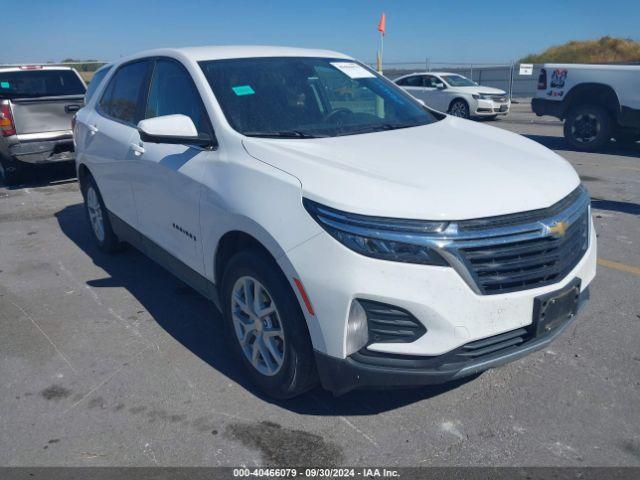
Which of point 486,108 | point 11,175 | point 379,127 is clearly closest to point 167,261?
point 379,127

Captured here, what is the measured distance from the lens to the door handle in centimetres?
422

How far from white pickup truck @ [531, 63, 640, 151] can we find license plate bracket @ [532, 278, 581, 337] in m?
8.48

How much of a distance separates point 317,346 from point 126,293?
2601mm

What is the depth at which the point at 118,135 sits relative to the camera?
4.71 metres

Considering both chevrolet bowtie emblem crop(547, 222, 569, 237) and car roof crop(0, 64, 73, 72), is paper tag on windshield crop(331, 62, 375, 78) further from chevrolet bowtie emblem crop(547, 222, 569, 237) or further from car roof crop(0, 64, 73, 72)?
car roof crop(0, 64, 73, 72)

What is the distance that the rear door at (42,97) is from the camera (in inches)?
329

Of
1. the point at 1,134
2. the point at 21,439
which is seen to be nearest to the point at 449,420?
the point at 21,439

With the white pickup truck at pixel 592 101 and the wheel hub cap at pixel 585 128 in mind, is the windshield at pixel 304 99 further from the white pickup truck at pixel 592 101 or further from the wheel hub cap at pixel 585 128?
the wheel hub cap at pixel 585 128

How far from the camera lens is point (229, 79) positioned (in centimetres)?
376

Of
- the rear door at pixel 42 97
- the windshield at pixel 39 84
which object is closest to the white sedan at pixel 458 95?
the windshield at pixel 39 84

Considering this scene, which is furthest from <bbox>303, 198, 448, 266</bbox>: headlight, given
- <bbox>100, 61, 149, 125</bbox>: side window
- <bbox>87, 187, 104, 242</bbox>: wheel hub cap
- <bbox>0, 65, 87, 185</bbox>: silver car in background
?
<bbox>0, 65, 87, 185</bbox>: silver car in background

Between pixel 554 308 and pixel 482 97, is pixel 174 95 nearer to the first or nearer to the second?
pixel 554 308

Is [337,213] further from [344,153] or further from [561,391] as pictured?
[561,391]

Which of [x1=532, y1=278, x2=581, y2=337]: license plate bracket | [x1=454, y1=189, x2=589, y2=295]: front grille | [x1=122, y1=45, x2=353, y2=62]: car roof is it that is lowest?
[x1=532, y1=278, x2=581, y2=337]: license plate bracket
